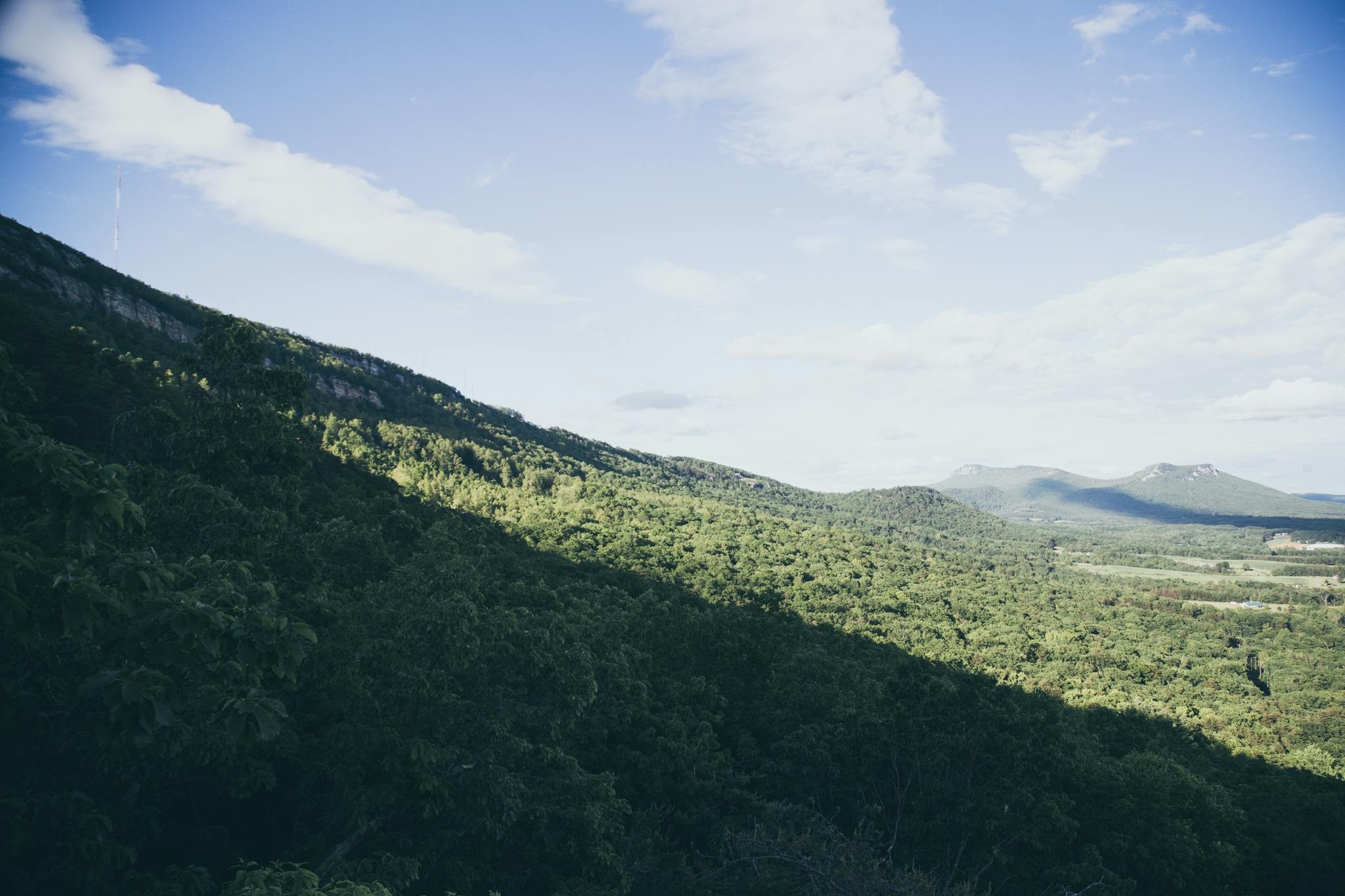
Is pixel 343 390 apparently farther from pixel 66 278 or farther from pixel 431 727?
pixel 431 727

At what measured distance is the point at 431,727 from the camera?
12492 mm

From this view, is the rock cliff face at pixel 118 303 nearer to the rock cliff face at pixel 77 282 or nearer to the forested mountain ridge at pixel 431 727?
the rock cliff face at pixel 77 282

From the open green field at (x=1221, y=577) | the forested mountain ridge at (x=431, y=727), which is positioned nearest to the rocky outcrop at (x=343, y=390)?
the forested mountain ridge at (x=431, y=727)

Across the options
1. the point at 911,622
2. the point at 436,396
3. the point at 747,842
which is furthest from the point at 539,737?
the point at 436,396

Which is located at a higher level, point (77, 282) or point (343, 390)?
point (77, 282)

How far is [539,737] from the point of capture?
51.9 feet

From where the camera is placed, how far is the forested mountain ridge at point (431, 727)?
6.21 metres

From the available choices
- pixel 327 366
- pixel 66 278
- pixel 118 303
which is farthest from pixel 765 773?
pixel 327 366

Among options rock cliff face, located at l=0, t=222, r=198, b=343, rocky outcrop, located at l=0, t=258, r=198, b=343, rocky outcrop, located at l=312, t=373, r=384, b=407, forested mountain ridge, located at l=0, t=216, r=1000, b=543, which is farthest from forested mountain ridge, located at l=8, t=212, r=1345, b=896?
rocky outcrop, located at l=312, t=373, r=384, b=407

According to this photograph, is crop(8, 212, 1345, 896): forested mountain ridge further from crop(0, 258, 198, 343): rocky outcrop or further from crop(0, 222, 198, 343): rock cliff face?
crop(0, 258, 198, 343): rocky outcrop

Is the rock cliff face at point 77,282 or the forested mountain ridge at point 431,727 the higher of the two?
the rock cliff face at point 77,282

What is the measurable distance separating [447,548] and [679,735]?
12.1 m

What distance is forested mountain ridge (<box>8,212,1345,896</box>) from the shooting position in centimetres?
621

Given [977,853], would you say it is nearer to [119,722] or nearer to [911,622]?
[119,722]
